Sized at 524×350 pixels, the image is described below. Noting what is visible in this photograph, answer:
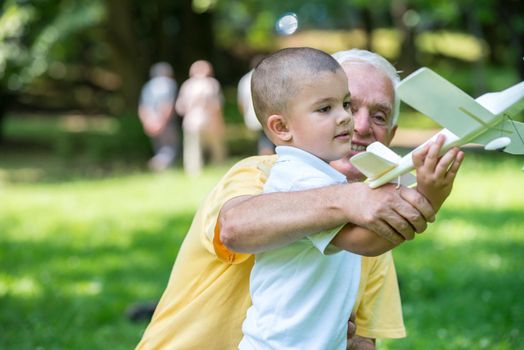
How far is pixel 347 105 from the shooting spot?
2.46 m

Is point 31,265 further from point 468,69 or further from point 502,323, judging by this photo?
point 468,69

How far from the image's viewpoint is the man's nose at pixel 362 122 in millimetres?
2984

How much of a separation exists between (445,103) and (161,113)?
16.9 m

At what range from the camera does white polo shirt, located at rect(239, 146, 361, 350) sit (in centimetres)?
241

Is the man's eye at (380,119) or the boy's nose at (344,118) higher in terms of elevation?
the boy's nose at (344,118)

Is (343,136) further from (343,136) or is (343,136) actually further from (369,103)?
(369,103)

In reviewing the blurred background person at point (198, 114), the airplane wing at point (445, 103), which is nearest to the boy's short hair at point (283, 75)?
the airplane wing at point (445, 103)

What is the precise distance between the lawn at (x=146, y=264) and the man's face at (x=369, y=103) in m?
2.82

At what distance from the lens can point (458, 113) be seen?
6.51 ft

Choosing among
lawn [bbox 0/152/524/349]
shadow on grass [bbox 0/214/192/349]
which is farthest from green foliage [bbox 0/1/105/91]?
shadow on grass [bbox 0/214/192/349]

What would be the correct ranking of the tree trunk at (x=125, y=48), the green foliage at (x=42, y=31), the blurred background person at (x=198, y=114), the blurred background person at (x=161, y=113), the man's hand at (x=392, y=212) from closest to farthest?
the man's hand at (x=392, y=212), the blurred background person at (x=198, y=114), the green foliage at (x=42, y=31), the blurred background person at (x=161, y=113), the tree trunk at (x=125, y=48)

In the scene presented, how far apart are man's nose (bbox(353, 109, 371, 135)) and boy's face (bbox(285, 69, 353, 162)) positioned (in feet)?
1.84

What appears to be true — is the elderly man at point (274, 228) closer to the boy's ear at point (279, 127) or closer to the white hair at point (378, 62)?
the white hair at point (378, 62)

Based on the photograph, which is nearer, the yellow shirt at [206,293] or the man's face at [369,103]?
the yellow shirt at [206,293]
